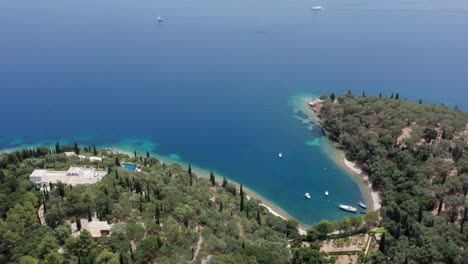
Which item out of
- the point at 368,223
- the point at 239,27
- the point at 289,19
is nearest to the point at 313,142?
the point at 368,223

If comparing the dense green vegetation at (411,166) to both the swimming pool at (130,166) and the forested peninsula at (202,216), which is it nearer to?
the forested peninsula at (202,216)

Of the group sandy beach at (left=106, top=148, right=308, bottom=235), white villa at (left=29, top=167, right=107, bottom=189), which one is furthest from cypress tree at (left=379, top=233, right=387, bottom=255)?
white villa at (left=29, top=167, right=107, bottom=189)

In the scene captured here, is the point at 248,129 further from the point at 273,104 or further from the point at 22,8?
the point at 22,8

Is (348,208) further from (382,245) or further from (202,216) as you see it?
(202,216)

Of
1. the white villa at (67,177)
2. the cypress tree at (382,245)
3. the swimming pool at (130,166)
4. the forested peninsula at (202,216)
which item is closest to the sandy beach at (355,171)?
the forested peninsula at (202,216)

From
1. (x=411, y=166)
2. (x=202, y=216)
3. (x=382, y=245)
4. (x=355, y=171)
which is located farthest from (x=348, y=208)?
(x=202, y=216)

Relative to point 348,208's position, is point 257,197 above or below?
below

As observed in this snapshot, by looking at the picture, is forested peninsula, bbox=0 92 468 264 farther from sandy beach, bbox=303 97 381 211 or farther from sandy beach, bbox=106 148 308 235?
sandy beach, bbox=106 148 308 235
